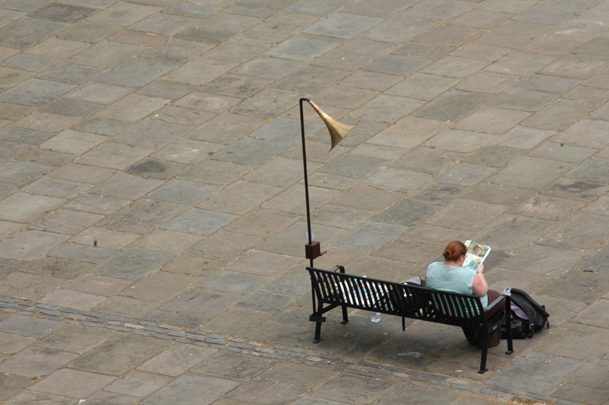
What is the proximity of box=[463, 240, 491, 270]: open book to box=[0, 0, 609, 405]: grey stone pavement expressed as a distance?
0.65 metres

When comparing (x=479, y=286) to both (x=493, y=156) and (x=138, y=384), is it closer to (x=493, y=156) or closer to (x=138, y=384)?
(x=138, y=384)

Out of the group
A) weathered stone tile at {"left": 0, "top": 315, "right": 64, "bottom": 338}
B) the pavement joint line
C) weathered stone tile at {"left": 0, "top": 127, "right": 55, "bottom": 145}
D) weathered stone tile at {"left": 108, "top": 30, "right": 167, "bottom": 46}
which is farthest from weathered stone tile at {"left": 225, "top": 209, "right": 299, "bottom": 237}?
weathered stone tile at {"left": 108, "top": 30, "right": 167, "bottom": 46}

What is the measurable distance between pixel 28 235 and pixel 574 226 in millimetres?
5938

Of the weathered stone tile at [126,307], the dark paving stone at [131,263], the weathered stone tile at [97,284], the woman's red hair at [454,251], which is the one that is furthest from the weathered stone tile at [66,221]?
the woman's red hair at [454,251]

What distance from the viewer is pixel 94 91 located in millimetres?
14570

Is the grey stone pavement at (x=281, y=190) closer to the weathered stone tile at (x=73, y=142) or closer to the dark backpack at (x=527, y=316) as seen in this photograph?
the weathered stone tile at (x=73, y=142)

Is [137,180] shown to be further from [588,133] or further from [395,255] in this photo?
[588,133]

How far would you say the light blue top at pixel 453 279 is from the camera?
28.1ft

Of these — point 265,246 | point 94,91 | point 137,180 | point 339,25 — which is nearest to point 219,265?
point 265,246

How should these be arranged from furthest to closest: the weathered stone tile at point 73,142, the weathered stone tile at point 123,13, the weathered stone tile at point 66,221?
the weathered stone tile at point 123,13, the weathered stone tile at point 73,142, the weathered stone tile at point 66,221

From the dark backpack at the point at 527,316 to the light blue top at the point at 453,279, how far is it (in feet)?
1.29

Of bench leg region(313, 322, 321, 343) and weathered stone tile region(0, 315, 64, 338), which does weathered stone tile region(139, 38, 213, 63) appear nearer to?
weathered stone tile region(0, 315, 64, 338)

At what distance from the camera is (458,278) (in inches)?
338

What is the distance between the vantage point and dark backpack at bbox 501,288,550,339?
887 centimetres
